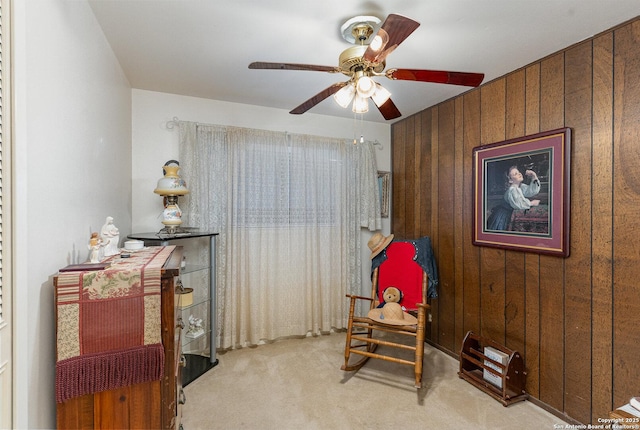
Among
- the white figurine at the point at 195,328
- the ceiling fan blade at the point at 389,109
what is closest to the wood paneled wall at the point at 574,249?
the ceiling fan blade at the point at 389,109

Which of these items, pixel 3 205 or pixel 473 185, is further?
pixel 473 185

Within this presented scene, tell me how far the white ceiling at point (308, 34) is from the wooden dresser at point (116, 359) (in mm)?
1404

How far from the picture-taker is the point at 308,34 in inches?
72.8

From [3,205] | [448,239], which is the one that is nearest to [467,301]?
[448,239]

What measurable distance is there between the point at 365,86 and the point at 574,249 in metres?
1.69

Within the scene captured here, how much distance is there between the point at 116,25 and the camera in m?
1.78

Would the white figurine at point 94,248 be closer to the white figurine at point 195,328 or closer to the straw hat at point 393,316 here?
the white figurine at point 195,328

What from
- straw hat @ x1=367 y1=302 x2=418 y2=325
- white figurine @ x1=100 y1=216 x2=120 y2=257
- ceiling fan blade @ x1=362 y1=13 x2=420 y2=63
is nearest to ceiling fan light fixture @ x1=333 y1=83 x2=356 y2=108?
ceiling fan blade @ x1=362 y1=13 x2=420 y2=63

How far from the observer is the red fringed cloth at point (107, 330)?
3.65 feet

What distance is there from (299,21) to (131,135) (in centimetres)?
187

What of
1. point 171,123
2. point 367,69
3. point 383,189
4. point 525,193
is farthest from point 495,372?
point 171,123

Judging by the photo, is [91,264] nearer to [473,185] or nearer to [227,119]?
[227,119]

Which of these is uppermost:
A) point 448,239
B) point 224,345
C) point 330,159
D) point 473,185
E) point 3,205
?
point 330,159

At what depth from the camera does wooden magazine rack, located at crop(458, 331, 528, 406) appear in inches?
84.7
